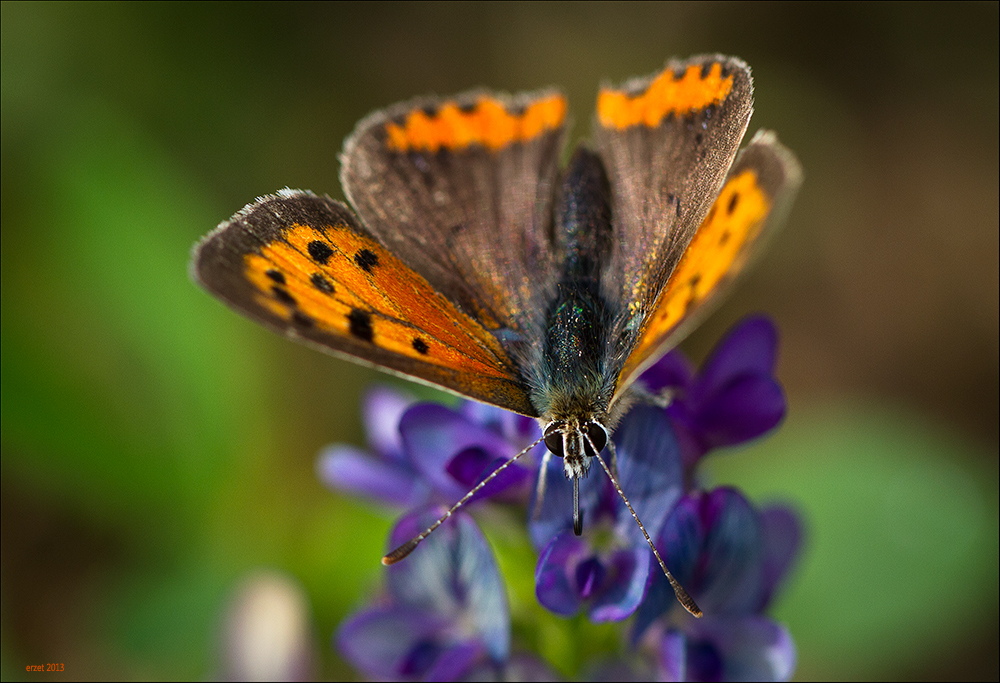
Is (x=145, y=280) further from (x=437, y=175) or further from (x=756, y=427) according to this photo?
(x=756, y=427)

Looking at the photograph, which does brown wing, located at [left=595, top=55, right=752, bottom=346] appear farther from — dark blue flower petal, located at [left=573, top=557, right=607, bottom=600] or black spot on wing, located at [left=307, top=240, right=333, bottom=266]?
black spot on wing, located at [left=307, top=240, right=333, bottom=266]

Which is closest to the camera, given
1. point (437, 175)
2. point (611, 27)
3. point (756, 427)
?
point (756, 427)

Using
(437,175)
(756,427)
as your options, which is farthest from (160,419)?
(756,427)

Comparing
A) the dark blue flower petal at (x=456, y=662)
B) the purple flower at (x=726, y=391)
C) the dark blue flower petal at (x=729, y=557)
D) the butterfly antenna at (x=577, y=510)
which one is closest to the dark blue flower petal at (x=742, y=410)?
the purple flower at (x=726, y=391)

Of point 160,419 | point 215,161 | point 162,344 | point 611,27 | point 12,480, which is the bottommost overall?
point 12,480

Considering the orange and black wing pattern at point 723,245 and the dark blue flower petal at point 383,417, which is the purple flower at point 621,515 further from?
the dark blue flower petal at point 383,417

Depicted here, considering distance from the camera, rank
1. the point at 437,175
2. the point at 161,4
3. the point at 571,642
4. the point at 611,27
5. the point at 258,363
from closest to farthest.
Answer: the point at 571,642 < the point at 437,175 < the point at 258,363 < the point at 161,4 < the point at 611,27

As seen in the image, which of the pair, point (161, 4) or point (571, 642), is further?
point (161, 4)
